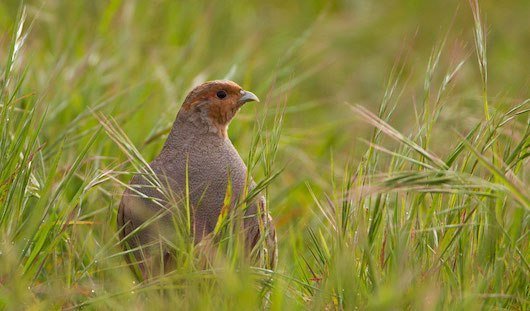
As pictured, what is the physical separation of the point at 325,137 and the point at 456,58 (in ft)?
7.24

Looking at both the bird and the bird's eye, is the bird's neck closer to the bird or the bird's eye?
the bird

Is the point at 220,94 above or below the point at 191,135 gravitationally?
above

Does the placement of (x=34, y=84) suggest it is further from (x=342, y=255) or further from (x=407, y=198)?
(x=342, y=255)

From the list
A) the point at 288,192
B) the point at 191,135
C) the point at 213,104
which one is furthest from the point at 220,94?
the point at 288,192

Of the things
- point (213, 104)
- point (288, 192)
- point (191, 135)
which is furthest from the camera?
point (288, 192)

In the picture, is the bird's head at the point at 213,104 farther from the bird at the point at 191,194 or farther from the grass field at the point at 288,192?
the grass field at the point at 288,192

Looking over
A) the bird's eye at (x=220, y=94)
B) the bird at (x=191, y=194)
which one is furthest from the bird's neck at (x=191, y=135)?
the bird's eye at (x=220, y=94)

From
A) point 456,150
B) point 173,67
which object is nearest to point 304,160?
point 173,67

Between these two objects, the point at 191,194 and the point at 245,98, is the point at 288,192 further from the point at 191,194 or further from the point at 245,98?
the point at 191,194

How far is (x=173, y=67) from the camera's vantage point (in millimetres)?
5562

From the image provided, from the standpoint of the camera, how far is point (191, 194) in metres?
3.54

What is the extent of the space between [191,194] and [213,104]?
0.49 meters

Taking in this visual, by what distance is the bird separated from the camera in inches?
131

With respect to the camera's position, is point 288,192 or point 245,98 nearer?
point 245,98
